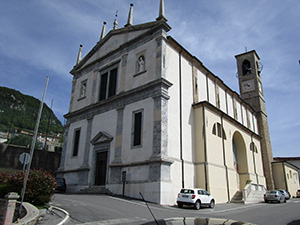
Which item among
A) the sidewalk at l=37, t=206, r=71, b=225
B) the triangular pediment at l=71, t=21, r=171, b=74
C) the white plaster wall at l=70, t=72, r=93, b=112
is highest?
the triangular pediment at l=71, t=21, r=171, b=74

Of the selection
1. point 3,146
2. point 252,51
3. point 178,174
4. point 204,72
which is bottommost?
point 178,174

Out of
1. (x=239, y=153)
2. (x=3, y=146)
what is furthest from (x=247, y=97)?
(x=3, y=146)

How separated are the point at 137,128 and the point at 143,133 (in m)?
0.95

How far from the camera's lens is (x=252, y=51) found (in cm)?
4000

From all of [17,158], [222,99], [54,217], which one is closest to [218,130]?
[222,99]

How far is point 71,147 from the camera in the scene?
2453 centimetres

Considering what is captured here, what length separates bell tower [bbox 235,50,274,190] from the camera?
33.5 m

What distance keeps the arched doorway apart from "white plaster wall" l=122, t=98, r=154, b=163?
1254 cm

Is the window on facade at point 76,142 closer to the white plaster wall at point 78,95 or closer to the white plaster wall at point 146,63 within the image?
the white plaster wall at point 78,95

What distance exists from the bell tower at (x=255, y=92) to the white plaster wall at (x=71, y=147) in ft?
78.7

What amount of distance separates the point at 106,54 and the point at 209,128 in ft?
41.6

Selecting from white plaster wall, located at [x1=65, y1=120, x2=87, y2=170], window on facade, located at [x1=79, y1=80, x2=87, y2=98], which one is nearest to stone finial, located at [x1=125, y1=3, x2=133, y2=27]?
window on facade, located at [x1=79, y1=80, x2=87, y2=98]

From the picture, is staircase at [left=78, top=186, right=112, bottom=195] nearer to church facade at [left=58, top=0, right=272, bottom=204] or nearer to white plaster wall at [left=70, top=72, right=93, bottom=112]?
church facade at [left=58, top=0, right=272, bottom=204]

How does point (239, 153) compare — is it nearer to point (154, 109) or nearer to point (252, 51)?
point (154, 109)
